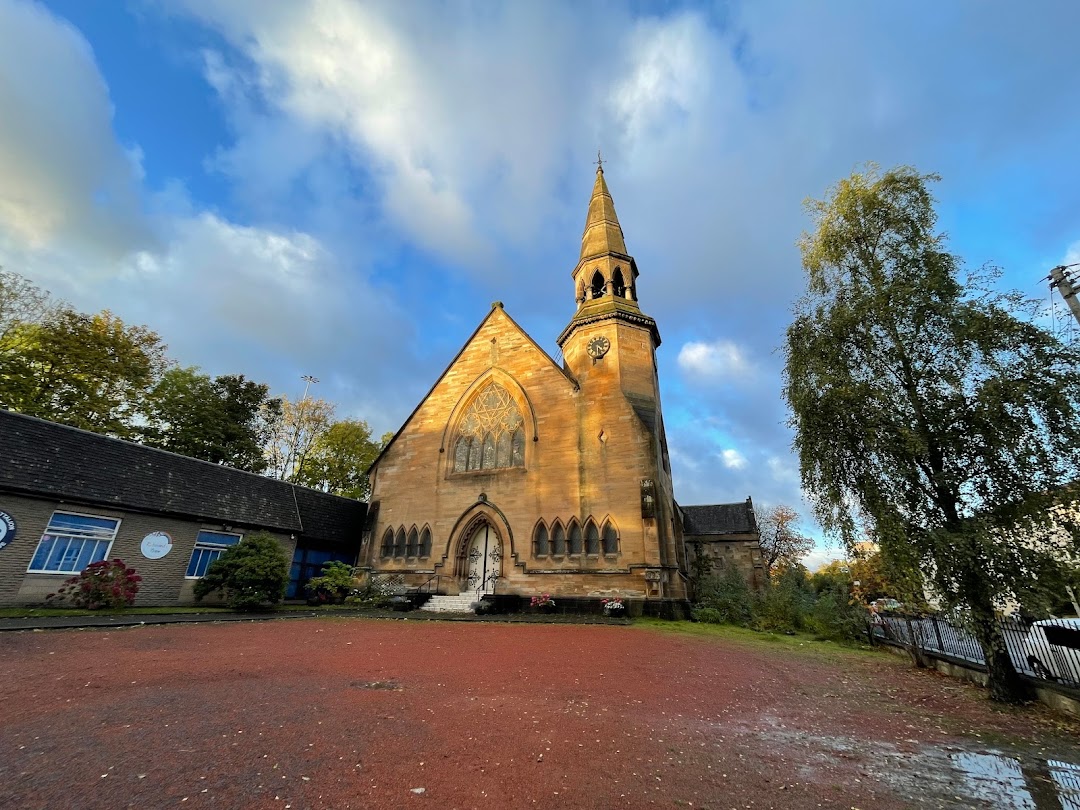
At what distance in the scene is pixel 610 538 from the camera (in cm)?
1955

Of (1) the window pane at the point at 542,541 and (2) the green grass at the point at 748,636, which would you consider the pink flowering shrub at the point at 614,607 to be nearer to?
(2) the green grass at the point at 748,636

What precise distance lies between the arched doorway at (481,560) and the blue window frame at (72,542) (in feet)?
42.0

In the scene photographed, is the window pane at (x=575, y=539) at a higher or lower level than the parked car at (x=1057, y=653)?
higher

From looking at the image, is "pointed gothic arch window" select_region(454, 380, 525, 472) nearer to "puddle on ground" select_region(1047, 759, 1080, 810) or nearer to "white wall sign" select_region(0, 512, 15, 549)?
"white wall sign" select_region(0, 512, 15, 549)

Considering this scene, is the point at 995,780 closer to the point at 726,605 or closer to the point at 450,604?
the point at 726,605

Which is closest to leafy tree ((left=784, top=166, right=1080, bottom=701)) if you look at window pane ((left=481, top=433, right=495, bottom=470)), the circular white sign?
window pane ((left=481, top=433, right=495, bottom=470))

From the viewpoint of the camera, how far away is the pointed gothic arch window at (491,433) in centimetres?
2320

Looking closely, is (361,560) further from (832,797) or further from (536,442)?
(832,797)

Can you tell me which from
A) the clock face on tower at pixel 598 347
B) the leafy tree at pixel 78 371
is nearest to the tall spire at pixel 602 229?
the clock face on tower at pixel 598 347

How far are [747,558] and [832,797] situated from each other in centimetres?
3261

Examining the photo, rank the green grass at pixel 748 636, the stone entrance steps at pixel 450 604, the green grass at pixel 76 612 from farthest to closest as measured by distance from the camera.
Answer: the stone entrance steps at pixel 450 604 → the green grass at pixel 748 636 → the green grass at pixel 76 612

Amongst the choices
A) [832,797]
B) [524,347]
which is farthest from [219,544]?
[832,797]

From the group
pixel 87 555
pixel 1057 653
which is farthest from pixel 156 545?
pixel 1057 653

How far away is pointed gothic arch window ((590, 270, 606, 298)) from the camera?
27406 mm
